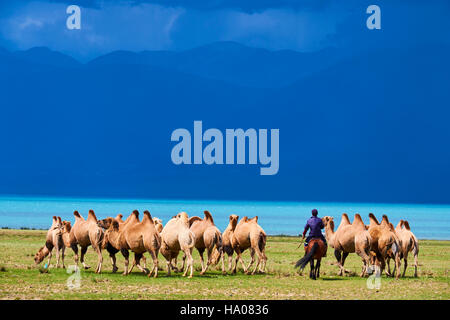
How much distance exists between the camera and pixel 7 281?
21984 millimetres

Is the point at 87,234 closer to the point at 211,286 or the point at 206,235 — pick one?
the point at 206,235

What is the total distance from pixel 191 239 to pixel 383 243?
6.92 metres

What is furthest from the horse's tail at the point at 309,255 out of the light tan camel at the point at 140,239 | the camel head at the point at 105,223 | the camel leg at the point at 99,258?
the camel head at the point at 105,223

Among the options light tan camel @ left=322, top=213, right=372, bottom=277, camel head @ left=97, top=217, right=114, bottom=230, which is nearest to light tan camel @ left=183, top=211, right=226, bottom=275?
camel head @ left=97, top=217, right=114, bottom=230

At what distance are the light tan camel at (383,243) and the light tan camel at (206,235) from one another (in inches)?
219

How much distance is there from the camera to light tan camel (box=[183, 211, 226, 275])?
1002 inches

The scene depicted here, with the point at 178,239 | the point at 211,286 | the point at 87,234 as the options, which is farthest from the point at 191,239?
the point at 87,234

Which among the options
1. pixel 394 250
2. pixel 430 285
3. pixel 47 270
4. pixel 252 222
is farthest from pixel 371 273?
pixel 47 270

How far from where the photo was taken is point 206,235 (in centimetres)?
2556

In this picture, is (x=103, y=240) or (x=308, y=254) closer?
(x=308, y=254)

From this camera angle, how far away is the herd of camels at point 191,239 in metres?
24.3
